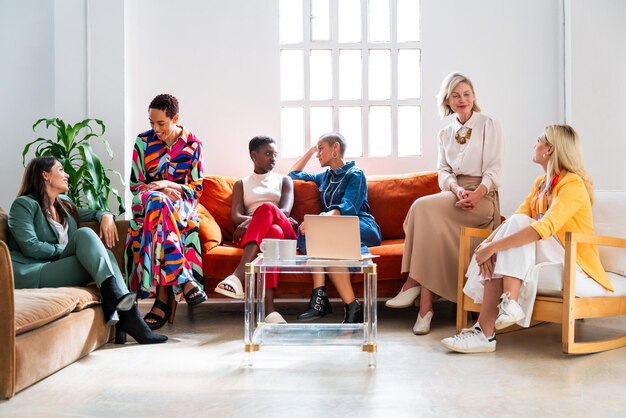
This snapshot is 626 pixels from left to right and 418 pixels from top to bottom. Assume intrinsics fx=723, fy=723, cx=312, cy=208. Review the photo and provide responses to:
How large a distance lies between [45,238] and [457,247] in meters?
2.20

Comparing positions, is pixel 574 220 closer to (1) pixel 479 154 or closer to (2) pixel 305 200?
(1) pixel 479 154

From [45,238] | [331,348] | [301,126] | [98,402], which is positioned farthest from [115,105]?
[98,402]

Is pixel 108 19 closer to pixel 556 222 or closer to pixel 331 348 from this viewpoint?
pixel 331 348

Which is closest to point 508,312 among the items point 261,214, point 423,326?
point 423,326

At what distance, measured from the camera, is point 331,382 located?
287 cm

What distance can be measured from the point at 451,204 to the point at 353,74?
1741mm

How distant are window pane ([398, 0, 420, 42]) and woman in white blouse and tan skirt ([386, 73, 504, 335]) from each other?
131 centimetres

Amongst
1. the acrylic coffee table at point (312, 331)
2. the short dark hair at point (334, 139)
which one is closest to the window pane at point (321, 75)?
the short dark hair at point (334, 139)

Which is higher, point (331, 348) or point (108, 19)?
point (108, 19)

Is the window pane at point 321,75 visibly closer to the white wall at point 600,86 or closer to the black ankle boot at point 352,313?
the white wall at point 600,86

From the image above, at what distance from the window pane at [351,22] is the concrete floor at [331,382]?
8.36ft

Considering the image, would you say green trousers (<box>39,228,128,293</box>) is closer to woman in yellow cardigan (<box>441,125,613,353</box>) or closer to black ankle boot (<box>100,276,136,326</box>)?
black ankle boot (<box>100,276,136,326</box>)

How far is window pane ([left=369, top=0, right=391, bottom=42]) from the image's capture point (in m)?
5.47

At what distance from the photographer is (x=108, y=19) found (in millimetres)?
5105
